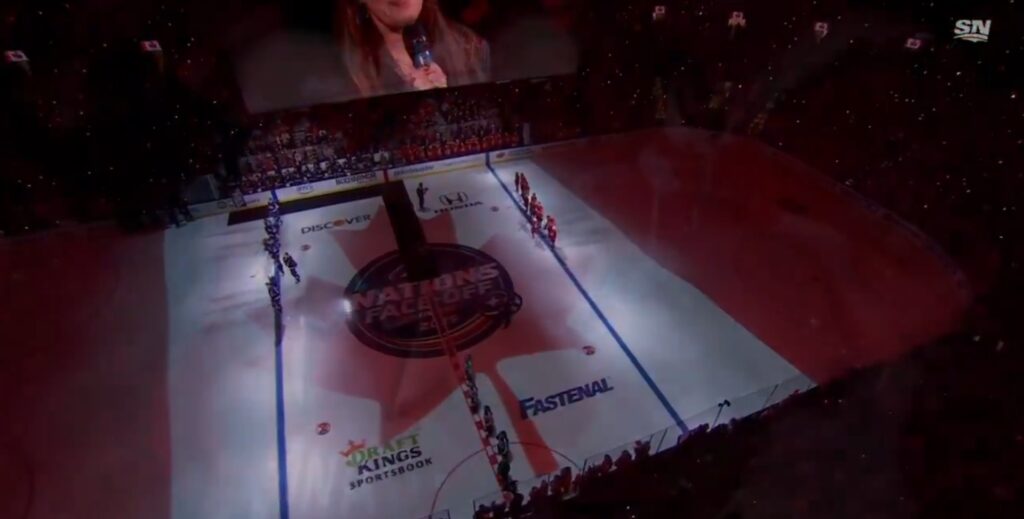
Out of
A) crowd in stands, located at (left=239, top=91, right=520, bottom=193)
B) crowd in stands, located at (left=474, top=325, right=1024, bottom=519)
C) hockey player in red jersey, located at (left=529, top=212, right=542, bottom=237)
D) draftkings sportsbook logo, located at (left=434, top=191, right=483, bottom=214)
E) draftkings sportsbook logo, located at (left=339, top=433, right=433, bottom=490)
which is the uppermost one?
crowd in stands, located at (left=239, top=91, right=520, bottom=193)

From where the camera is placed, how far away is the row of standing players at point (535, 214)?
7801 millimetres

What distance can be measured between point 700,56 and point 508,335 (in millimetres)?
7396

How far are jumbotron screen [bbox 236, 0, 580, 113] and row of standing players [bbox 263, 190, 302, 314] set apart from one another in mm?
1804

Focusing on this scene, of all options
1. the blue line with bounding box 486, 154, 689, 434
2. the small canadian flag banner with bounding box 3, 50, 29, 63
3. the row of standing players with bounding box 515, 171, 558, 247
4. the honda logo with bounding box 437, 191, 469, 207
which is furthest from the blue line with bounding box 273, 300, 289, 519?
the small canadian flag banner with bounding box 3, 50, 29, 63

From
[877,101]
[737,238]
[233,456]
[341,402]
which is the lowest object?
[233,456]

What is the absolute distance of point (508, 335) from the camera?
6.34 meters

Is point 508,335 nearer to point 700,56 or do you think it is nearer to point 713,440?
point 713,440

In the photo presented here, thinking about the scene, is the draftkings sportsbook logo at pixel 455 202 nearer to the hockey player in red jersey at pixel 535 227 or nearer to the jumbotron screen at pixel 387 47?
the hockey player in red jersey at pixel 535 227

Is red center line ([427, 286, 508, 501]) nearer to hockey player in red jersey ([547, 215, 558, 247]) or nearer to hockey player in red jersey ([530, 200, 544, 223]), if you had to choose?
hockey player in red jersey ([547, 215, 558, 247])

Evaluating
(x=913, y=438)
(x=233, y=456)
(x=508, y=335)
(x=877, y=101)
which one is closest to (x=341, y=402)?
(x=233, y=456)

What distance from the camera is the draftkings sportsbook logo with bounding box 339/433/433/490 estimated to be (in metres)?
4.90

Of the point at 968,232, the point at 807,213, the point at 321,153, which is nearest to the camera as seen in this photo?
the point at 968,232

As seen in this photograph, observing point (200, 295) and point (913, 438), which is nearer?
point (913, 438)

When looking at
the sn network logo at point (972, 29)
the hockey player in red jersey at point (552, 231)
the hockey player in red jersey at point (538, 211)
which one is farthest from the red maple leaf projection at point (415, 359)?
the sn network logo at point (972, 29)
